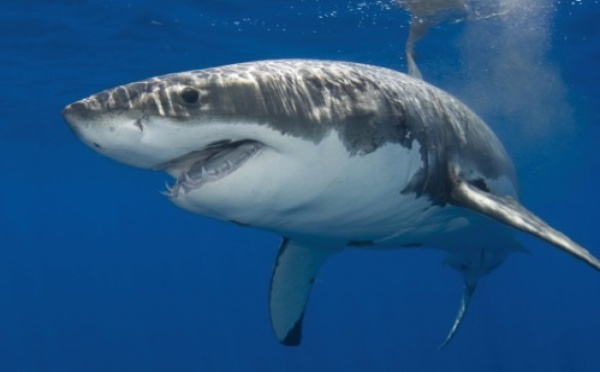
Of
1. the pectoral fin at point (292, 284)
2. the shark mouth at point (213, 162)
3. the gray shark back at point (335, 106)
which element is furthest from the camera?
the pectoral fin at point (292, 284)

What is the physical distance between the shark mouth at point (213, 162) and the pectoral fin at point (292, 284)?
9.90 ft

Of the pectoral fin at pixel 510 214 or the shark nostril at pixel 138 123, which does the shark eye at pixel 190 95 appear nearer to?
the shark nostril at pixel 138 123

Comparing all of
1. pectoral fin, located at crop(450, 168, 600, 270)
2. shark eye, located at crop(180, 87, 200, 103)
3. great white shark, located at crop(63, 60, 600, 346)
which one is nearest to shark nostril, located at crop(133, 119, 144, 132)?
great white shark, located at crop(63, 60, 600, 346)

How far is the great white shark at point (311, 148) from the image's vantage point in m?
2.84

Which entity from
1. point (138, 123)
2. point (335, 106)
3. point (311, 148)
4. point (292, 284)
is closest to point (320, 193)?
point (311, 148)

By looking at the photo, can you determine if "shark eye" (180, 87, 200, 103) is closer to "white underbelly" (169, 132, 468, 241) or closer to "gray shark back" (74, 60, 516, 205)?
"gray shark back" (74, 60, 516, 205)

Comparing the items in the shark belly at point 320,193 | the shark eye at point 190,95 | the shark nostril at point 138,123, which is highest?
the shark eye at point 190,95

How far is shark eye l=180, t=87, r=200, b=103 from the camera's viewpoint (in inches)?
112

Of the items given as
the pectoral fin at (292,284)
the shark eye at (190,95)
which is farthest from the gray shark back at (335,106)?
the pectoral fin at (292,284)

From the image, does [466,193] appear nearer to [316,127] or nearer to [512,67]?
[316,127]

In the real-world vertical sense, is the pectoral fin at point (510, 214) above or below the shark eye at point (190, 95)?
below

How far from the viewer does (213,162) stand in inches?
123

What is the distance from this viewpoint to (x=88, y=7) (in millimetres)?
14539

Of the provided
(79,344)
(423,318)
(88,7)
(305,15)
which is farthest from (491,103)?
(79,344)
